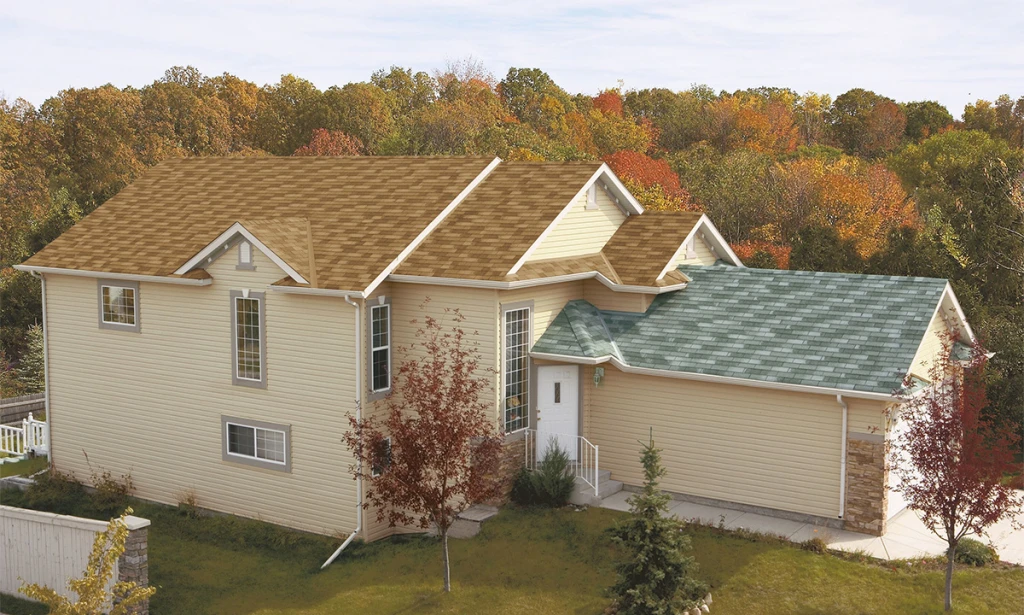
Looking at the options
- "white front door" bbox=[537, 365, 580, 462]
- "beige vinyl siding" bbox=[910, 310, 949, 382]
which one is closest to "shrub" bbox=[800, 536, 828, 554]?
"beige vinyl siding" bbox=[910, 310, 949, 382]

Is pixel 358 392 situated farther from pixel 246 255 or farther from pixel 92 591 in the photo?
pixel 92 591

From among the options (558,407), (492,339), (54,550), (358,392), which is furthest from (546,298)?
(54,550)

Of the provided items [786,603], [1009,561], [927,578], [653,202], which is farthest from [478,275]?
[653,202]

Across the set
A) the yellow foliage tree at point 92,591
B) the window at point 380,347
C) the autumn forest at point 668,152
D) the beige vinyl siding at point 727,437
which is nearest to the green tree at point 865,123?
the autumn forest at point 668,152

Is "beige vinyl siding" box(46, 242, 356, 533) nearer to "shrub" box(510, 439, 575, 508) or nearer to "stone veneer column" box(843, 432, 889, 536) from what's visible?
"shrub" box(510, 439, 575, 508)

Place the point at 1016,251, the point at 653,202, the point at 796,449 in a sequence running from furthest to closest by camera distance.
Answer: the point at 653,202
the point at 1016,251
the point at 796,449

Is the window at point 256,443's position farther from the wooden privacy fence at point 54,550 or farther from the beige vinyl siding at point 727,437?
the beige vinyl siding at point 727,437

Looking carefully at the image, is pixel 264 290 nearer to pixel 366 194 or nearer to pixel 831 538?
pixel 366 194
